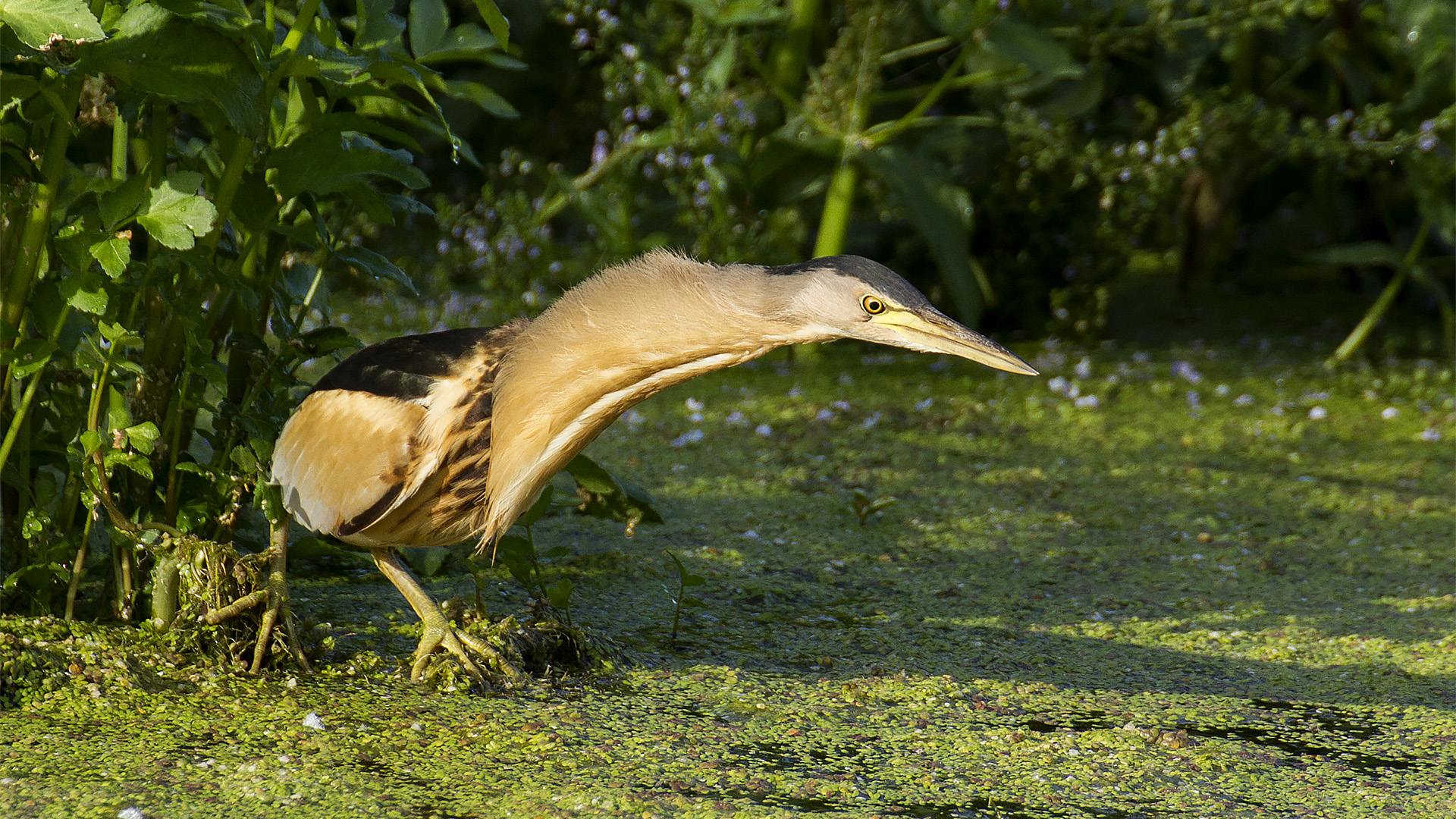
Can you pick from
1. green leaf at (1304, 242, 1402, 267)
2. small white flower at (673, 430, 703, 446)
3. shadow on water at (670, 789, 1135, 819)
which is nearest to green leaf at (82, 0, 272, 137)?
shadow on water at (670, 789, 1135, 819)

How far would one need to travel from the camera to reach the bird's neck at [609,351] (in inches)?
67.1

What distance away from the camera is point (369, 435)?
1.97 m

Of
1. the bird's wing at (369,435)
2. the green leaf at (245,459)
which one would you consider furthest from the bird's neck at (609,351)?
the green leaf at (245,459)

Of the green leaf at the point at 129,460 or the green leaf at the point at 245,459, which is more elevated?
the green leaf at the point at 245,459

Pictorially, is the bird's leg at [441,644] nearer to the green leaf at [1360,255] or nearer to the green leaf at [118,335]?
the green leaf at [118,335]

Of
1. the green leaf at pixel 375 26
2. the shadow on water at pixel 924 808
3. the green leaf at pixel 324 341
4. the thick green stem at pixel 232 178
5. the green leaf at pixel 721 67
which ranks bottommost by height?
the shadow on water at pixel 924 808

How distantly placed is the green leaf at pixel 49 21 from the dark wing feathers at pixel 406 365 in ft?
2.11

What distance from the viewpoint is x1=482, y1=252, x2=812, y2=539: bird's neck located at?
171 cm

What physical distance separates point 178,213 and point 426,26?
60 centimetres

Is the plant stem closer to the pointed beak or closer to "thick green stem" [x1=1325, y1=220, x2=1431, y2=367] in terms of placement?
"thick green stem" [x1=1325, y1=220, x2=1431, y2=367]

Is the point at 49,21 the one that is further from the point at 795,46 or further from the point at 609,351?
the point at 795,46

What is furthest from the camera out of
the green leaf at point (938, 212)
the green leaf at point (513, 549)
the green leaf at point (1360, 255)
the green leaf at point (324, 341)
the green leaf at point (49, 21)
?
the green leaf at point (1360, 255)

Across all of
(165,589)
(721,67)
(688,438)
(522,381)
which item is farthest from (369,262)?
(721,67)

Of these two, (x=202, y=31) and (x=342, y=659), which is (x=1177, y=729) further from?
(x=202, y=31)
